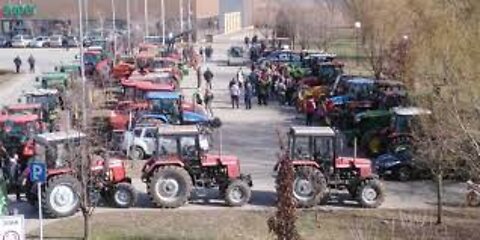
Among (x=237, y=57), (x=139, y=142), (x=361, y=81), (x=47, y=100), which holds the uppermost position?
A: (x=237, y=57)

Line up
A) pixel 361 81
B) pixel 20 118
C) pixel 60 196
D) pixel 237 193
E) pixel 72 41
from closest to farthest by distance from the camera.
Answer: pixel 60 196 → pixel 237 193 → pixel 20 118 → pixel 361 81 → pixel 72 41

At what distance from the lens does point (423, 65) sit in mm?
18969

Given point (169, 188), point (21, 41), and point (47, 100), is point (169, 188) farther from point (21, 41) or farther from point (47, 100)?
point (21, 41)

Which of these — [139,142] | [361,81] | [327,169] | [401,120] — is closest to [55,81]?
[361,81]

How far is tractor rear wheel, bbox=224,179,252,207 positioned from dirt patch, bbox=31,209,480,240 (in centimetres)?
39

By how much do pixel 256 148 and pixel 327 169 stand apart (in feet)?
26.4

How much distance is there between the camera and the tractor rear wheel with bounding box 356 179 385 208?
66.4 feet

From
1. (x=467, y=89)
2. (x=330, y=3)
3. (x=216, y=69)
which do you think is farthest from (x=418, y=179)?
(x=330, y=3)

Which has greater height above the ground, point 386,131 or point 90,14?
point 90,14

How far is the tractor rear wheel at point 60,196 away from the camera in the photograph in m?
19.2

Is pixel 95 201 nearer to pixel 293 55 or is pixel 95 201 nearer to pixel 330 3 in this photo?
pixel 293 55

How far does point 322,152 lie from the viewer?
20.6 m

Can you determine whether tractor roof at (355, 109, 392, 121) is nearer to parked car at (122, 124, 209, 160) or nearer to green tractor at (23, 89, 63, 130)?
parked car at (122, 124, 209, 160)

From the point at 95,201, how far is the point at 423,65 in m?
7.58
